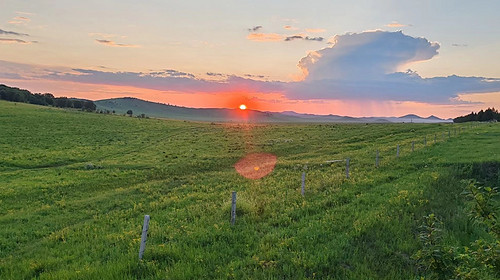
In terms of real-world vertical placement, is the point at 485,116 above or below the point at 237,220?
above

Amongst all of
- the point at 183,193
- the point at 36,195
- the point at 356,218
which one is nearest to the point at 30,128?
the point at 36,195

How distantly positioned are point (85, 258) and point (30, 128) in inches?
2401

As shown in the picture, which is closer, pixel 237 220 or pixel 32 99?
pixel 237 220

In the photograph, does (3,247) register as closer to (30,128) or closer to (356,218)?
(356,218)

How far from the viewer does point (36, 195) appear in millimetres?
21781

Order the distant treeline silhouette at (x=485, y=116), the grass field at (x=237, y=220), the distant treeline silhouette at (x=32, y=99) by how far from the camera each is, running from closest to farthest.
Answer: the grass field at (x=237, y=220), the distant treeline silhouette at (x=485, y=116), the distant treeline silhouette at (x=32, y=99)

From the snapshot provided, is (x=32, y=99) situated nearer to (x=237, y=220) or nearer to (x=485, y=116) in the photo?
(x=237, y=220)

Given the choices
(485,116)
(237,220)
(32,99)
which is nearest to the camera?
(237,220)

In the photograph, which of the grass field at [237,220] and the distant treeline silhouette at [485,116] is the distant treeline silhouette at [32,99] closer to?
the grass field at [237,220]

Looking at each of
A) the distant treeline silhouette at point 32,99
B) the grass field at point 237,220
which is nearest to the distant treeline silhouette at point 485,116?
the grass field at point 237,220

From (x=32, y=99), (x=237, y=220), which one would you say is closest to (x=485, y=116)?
(x=237, y=220)

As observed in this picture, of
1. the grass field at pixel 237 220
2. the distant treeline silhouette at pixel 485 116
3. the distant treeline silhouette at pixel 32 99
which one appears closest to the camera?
the grass field at pixel 237 220

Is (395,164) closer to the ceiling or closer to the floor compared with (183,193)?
closer to the ceiling

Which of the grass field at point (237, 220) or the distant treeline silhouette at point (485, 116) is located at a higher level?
the distant treeline silhouette at point (485, 116)
